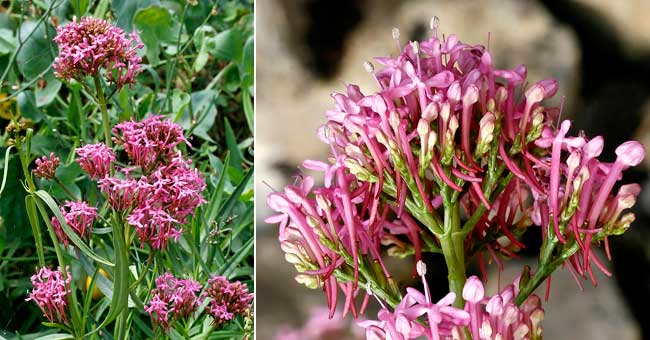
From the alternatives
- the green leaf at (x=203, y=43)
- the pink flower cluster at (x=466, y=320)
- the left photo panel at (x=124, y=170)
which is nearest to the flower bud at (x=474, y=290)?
the pink flower cluster at (x=466, y=320)

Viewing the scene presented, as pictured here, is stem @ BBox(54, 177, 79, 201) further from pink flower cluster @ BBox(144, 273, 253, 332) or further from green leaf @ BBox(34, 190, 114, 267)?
pink flower cluster @ BBox(144, 273, 253, 332)

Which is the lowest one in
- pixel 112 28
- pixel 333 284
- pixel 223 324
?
pixel 223 324

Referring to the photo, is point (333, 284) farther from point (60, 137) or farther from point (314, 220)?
point (60, 137)

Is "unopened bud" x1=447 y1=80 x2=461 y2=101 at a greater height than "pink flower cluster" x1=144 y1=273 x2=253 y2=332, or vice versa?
"unopened bud" x1=447 y1=80 x2=461 y2=101

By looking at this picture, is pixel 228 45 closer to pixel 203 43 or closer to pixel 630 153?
pixel 203 43

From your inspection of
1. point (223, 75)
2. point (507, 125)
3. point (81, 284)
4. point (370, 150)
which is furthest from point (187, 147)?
point (507, 125)

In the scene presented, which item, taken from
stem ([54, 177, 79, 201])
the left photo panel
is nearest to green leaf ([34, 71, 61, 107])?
the left photo panel

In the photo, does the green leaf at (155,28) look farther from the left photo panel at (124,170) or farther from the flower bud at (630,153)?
the flower bud at (630,153)
